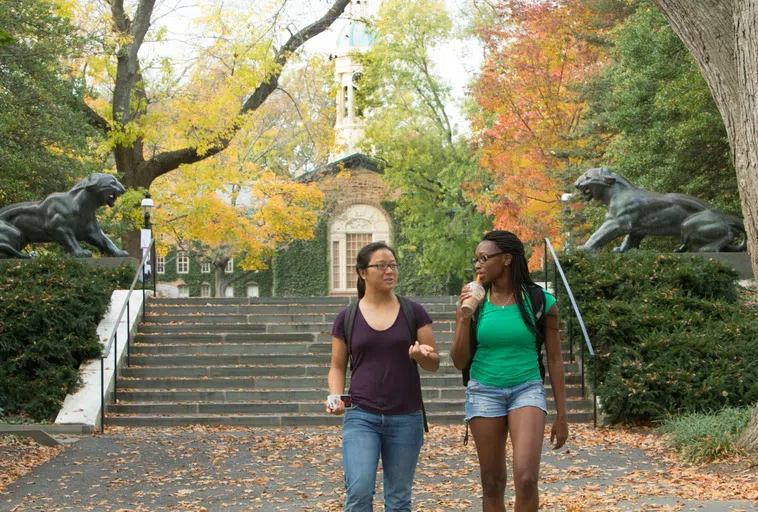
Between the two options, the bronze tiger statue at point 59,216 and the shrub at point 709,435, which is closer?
the shrub at point 709,435

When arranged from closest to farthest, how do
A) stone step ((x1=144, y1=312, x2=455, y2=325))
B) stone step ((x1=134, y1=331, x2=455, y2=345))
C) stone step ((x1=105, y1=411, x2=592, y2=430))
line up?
stone step ((x1=105, y1=411, x2=592, y2=430))
stone step ((x1=134, y1=331, x2=455, y2=345))
stone step ((x1=144, y1=312, x2=455, y2=325))

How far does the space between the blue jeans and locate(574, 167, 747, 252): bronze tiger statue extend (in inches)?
476

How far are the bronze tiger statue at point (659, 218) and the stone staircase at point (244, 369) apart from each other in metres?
3.14

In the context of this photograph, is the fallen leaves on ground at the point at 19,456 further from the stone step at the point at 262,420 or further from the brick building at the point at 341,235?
the brick building at the point at 341,235

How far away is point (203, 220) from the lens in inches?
1191

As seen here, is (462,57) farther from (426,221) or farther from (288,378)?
(288,378)

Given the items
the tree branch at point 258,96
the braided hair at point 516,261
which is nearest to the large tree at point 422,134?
the tree branch at point 258,96

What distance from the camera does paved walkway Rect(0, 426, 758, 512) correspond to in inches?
294

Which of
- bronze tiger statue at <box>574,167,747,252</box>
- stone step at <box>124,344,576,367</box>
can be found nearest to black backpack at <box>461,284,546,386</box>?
stone step at <box>124,344,576,367</box>

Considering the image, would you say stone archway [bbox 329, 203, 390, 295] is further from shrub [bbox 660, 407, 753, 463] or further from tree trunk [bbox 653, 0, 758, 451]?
tree trunk [bbox 653, 0, 758, 451]

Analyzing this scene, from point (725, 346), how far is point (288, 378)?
565 cm

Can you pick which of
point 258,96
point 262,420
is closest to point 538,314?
point 262,420

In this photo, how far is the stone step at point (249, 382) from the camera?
13.4 metres

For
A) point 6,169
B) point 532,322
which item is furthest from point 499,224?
point 532,322
